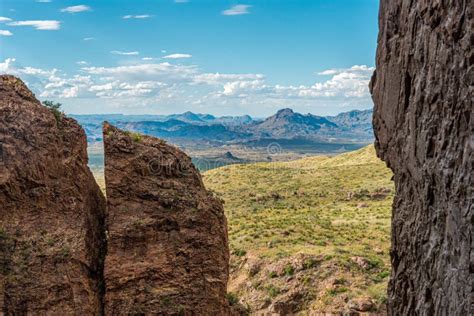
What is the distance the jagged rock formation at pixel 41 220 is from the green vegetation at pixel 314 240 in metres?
22.1

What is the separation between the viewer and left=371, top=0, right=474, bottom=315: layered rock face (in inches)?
298

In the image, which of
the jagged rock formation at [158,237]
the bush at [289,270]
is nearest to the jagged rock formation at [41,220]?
the jagged rock formation at [158,237]

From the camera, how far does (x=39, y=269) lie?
1700cm

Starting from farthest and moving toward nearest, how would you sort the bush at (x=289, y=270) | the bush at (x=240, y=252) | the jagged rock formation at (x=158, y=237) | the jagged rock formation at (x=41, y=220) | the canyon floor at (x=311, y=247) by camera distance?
the bush at (x=240, y=252), the bush at (x=289, y=270), the canyon floor at (x=311, y=247), the jagged rock formation at (x=158, y=237), the jagged rock formation at (x=41, y=220)

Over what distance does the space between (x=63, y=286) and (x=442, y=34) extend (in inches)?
591

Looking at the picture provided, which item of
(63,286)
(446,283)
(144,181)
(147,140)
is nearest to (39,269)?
(63,286)

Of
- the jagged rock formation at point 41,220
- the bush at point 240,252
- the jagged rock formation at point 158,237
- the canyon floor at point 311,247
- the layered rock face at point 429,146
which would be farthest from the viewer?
the bush at point 240,252

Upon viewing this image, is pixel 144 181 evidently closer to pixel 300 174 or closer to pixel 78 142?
pixel 78 142

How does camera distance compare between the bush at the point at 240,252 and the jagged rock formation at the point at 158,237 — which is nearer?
the jagged rock formation at the point at 158,237

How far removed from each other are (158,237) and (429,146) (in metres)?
12.5

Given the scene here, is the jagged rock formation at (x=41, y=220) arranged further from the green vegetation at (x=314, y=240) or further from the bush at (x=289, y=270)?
the bush at (x=289, y=270)

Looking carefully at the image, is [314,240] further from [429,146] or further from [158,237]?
[429,146]

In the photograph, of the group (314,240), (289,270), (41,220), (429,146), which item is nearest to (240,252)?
(289,270)

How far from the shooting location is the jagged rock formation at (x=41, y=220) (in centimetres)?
1683
